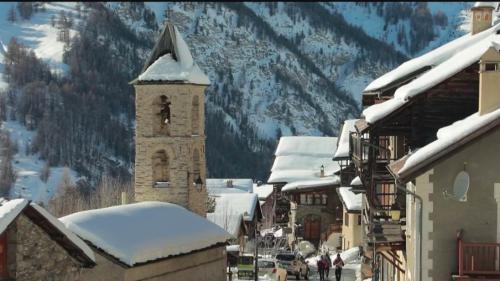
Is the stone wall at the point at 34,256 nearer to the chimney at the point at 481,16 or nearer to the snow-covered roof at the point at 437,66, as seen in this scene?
the snow-covered roof at the point at 437,66

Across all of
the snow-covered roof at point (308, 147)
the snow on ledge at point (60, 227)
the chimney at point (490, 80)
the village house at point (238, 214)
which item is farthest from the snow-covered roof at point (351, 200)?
the chimney at point (490, 80)

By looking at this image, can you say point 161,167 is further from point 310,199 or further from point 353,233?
point 310,199

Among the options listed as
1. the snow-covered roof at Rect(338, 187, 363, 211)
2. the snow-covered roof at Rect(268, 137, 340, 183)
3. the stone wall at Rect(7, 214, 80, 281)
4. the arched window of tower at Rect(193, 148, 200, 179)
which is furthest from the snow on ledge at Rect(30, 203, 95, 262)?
the snow-covered roof at Rect(268, 137, 340, 183)

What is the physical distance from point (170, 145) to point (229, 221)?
1892cm

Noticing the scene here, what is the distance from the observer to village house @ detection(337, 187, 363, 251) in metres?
54.1

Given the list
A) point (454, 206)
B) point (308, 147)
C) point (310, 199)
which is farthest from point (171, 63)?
point (308, 147)

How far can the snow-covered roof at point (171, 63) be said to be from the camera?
1490 inches

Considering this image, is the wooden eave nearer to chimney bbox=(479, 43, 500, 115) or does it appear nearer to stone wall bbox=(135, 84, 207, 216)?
chimney bbox=(479, 43, 500, 115)

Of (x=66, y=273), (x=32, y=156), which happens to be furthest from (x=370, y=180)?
(x=32, y=156)

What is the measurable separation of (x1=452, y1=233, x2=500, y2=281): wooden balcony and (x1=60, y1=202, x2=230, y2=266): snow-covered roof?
11.2 m

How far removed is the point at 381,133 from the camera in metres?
23.9

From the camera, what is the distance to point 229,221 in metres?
56.2

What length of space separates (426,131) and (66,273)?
9.87 metres

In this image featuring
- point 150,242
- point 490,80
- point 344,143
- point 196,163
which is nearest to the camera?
point 490,80
